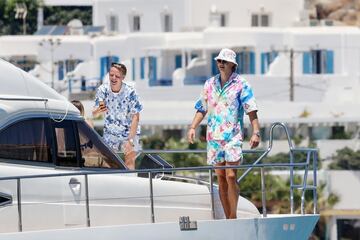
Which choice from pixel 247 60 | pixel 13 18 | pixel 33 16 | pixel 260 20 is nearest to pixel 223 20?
pixel 260 20

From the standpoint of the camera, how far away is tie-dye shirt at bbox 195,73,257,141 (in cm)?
1961

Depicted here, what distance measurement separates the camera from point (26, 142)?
19.1 meters

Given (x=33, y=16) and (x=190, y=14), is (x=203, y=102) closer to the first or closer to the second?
(x=190, y=14)

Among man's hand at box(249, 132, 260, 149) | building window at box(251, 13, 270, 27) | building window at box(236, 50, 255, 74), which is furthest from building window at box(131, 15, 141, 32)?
man's hand at box(249, 132, 260, 149)

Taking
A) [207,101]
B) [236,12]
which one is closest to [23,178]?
[207,101]

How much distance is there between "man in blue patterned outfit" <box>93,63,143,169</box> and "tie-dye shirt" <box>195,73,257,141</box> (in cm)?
130

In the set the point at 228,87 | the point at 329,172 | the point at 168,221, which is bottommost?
the point at 329,172

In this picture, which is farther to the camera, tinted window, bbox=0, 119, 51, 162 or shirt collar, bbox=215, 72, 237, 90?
shirt collar, bbox=215, 72, 237, 90

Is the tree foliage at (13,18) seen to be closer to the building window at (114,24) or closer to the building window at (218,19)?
the building window at (114,24)

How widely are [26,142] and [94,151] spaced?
3.28 feet

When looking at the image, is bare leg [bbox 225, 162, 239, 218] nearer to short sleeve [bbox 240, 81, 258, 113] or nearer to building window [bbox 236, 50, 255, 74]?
short sleeve [bbox 240, 81, 258, 113]

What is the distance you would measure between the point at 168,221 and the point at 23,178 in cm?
175

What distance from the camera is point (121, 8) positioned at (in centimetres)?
9031

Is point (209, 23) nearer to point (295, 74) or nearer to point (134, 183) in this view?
point (295, 74)
